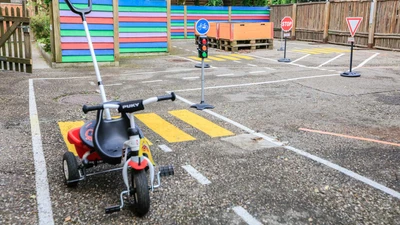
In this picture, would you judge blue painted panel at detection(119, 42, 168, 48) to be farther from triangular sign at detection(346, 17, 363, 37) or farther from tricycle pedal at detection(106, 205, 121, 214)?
tricycle pedal at detection(106, 205, 121, 214)

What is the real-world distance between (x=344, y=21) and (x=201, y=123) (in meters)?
18.5

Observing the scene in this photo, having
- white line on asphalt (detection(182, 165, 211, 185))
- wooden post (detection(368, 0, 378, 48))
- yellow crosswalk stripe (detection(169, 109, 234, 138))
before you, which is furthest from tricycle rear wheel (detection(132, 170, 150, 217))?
wooden post (detection(368, 0, 378, 48))

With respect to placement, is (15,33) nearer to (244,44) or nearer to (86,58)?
(86,58)

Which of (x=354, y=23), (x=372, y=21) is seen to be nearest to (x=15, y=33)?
(x=354, y=23)

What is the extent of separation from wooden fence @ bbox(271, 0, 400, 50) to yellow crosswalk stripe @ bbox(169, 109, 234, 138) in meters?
15.3

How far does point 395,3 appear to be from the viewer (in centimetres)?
1906

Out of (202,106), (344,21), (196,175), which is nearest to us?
(196,175)

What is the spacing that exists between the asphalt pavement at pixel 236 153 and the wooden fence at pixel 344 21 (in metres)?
9.70

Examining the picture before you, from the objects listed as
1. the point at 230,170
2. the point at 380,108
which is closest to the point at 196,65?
the point at 380,108

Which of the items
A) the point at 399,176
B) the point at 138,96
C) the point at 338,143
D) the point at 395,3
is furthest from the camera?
the point at 395,3

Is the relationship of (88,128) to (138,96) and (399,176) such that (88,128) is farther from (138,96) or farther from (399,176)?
(138,96)

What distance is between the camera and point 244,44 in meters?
19.7

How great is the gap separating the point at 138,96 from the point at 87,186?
197 inches

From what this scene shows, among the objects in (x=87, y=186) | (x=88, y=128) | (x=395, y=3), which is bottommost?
(x=87, y=186)
